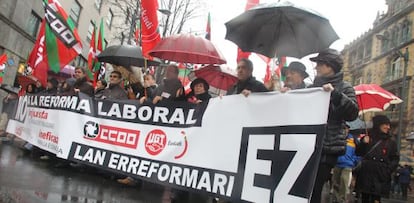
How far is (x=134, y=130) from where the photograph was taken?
5473 millimetres

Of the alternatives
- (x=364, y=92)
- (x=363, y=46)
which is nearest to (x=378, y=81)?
(x=363, y=46)

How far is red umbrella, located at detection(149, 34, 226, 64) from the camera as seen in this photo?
598cm

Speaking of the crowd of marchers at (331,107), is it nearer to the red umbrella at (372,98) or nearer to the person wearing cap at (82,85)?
the person wearing cap at (82,85)

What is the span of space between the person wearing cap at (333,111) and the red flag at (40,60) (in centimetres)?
601

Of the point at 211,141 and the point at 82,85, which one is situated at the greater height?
the point at 82,85

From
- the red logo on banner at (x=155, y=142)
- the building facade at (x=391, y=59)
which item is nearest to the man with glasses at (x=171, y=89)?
the red logo on banner at (x=155, y=142)

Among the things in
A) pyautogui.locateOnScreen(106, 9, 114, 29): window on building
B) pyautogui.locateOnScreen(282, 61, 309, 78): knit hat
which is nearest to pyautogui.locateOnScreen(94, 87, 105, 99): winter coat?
pyautogui.locateOnScreen(282, 61, 309, 78): knit hat

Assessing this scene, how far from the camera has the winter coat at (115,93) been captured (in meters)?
6.41

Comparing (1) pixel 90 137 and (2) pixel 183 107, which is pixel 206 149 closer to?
(2) pixel 183 107

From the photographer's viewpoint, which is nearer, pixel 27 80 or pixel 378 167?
pixel 378 167

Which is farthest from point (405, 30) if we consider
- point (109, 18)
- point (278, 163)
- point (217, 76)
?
point (278, 163)

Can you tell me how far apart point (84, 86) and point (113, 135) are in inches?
68.4

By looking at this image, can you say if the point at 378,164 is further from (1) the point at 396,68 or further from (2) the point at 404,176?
(1) the point at 396,68

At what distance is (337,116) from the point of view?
372 centimetres
